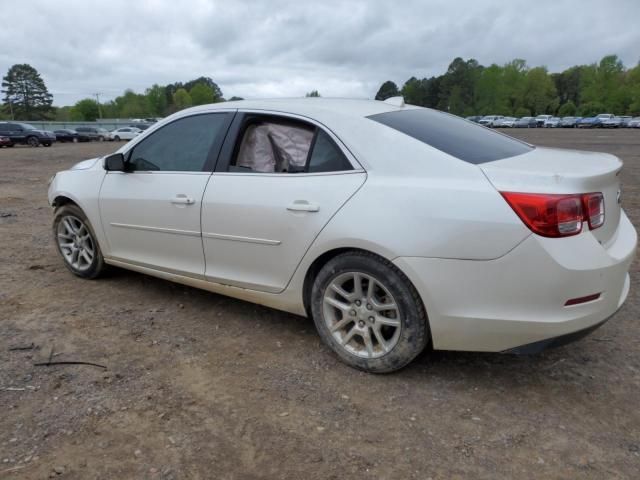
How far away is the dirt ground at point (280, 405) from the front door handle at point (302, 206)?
949 mm

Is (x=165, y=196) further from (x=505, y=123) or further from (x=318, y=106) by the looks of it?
(x=505, y=123)

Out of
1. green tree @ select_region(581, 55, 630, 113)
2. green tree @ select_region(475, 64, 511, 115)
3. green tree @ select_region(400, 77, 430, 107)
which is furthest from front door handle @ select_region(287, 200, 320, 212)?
green tree @ select_region(400, 77, 430, 107)

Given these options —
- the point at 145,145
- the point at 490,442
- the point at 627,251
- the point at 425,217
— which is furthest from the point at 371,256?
the point at 145,145

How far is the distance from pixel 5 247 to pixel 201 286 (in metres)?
3.59

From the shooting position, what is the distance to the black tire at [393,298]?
2754mm

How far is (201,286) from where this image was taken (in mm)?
3766

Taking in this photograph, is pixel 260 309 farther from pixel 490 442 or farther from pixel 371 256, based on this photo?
pixel 490 442

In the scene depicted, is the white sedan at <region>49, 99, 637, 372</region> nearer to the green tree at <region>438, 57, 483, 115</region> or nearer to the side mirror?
the side mirror

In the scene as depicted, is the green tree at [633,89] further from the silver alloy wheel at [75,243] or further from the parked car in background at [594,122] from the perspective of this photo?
the silver alloy wheel at [75,243]

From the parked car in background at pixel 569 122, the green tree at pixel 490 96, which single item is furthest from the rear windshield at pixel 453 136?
the green tree at pixel 490 96

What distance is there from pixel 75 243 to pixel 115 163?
111 centimetres

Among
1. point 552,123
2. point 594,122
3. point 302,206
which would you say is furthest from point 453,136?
point 552,123

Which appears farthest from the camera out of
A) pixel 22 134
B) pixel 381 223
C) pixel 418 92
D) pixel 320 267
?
pixel 418 92

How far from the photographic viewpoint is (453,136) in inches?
124
